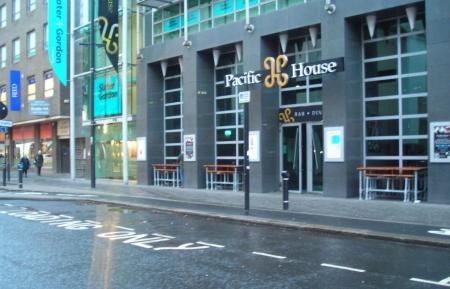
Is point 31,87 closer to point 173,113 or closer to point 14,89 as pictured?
point 14,89

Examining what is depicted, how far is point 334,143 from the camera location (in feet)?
55.2

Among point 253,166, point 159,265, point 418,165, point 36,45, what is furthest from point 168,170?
point 36,45

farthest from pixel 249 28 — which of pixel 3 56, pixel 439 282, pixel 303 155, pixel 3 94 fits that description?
pixel 3 56

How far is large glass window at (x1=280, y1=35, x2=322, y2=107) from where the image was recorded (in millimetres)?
18609

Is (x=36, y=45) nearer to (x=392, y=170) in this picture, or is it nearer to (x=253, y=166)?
(x=253, y=166)

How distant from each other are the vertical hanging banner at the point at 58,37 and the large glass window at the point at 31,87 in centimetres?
934

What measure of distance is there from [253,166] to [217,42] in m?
5.26

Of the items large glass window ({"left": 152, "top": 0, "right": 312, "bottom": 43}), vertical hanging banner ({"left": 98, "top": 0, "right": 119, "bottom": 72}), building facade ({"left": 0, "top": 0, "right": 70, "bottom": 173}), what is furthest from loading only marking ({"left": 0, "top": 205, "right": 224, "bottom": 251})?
building facade ({"left": 0, "top": 0, "right": 70, "bottom": 173})

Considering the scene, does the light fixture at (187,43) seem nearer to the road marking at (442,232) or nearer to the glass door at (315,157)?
the glass door at (315,157)

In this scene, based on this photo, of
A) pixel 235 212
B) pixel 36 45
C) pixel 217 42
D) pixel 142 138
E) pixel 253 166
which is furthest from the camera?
pixel 36 45

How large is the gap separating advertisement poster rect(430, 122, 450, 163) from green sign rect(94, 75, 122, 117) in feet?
57.5

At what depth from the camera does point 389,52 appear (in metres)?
16.7

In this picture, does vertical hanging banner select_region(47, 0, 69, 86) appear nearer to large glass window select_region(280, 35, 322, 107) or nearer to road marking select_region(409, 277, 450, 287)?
large glass window select_region(280, 35, 322, 107)

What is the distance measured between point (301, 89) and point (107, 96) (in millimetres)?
13416
